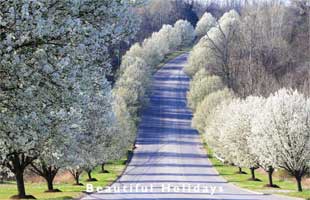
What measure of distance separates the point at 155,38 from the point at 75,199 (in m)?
128

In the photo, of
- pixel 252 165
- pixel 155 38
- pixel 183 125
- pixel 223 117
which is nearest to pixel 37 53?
pixel 252 165

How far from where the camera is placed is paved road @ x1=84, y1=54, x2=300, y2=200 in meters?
42.9

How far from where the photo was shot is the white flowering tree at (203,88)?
9912 centimetres

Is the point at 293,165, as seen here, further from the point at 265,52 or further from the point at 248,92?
the point at 265,52

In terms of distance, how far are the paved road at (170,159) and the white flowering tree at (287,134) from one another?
8.75ft

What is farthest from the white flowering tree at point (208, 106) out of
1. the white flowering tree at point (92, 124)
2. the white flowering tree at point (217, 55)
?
the white flowering tree at point (92, 124)

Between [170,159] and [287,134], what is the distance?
132 ft

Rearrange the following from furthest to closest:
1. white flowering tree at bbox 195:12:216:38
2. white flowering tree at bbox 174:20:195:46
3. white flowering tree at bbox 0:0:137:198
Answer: white flowering tree at bbox 174:20:195:46 < white flowering tree at bbox 195:12:216:38 < white flowering tree at bbox 0:0:137:198

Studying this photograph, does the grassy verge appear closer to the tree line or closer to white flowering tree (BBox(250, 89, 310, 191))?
the tree line

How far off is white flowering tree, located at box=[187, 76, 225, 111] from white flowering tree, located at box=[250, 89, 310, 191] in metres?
56.2

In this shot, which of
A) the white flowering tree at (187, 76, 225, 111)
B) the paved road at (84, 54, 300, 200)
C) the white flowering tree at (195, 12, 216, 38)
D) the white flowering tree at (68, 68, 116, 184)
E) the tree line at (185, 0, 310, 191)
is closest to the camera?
the white flowering tree at (68, 68, 116, 184)

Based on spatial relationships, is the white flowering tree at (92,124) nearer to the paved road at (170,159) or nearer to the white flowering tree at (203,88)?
the paved road at (170,159)

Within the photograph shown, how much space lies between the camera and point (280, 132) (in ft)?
132

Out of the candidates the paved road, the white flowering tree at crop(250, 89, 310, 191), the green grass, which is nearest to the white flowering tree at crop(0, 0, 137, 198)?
the green grass
